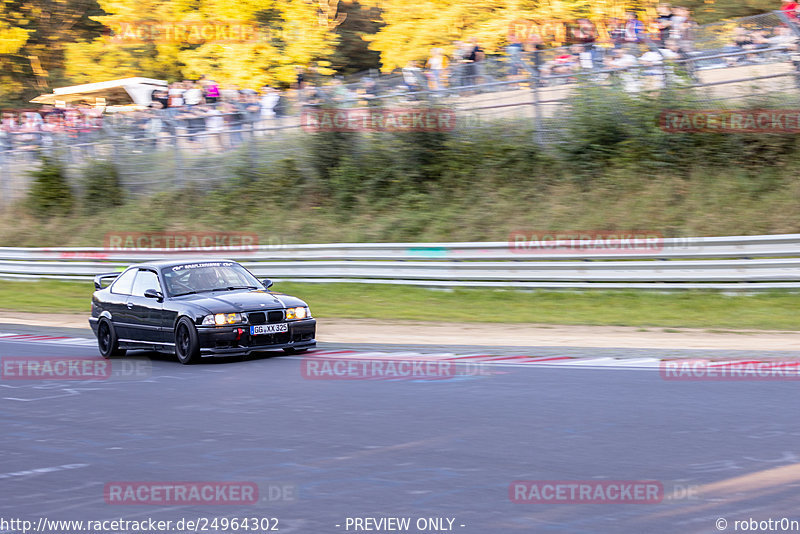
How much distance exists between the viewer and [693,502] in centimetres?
566

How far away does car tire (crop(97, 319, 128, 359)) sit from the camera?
14594 millimetres

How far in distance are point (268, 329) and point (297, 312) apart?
0.51m

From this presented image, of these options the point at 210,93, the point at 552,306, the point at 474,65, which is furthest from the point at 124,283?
the point at 210,93

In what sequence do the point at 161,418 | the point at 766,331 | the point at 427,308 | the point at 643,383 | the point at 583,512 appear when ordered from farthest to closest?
1. the point at 427,308
2. the point at 766,331
3. the point at 643,383
4. the point at 161,418
5. the point at 583,512

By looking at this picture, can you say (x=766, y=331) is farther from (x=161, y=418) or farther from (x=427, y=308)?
(x=161, y=418)

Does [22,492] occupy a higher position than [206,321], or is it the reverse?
[22,492]

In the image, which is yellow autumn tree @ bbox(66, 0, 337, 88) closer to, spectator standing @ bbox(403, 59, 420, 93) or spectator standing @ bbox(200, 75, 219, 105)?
spectator standing @ bbox(200, 75, 219, 105)

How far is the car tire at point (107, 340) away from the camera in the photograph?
47.9 feet

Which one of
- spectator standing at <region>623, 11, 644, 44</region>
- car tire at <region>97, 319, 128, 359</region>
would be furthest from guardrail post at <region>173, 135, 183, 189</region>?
car tire at <region>97, 319, 128, 359</region>

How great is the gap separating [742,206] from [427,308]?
21.4ft

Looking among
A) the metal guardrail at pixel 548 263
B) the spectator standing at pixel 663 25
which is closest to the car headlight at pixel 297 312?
the metal guardrail at pixel 548 263

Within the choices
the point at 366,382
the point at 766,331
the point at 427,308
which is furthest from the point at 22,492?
the point at 427,308

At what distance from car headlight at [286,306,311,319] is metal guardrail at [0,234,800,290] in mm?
7012

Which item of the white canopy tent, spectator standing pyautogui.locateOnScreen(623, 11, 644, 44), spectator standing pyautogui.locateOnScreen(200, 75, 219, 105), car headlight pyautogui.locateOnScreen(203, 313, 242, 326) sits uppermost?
spectator standing pyautogui.locateOnScreen(623, 11, 644, 44)
